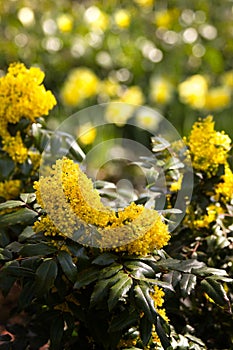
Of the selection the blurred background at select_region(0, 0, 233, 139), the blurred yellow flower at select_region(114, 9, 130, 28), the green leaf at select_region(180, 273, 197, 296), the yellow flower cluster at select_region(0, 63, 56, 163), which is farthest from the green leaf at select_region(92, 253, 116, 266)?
the blurred yellow flower at select_region(114, 9, 130, 28)

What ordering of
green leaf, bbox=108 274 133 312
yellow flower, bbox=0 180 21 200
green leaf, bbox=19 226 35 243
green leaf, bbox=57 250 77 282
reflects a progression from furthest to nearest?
yellow flower, bbox=0 180 21 200
green leaf, bbox=19 226 35 243
green leaf, bbox=57 250 77 282
green leaf, bbox=108 274 133 312

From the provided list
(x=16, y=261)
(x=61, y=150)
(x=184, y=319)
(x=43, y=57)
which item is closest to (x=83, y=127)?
(x=43, y=57)

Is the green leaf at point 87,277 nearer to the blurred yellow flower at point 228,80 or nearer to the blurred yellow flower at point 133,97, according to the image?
the blurred yellow flower at point 133,97

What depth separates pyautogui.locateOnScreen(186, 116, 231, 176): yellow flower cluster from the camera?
7.67 ft

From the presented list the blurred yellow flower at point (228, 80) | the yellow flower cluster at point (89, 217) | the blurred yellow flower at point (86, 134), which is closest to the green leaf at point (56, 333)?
the yellow flower cluster at point (89, 217)

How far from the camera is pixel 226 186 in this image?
2.37 metres

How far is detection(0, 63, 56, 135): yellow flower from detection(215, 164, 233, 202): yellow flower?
770 mm

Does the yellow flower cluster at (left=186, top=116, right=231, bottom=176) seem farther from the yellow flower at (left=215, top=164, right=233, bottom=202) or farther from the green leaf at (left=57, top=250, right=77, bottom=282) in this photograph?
the green leaf at (left=57, top=250, right=77, bottom=282)

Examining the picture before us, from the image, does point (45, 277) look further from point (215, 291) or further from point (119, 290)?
point (215, 291)

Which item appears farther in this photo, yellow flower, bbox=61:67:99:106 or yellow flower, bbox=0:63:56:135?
yellow flower, bbox=61:67:99:106

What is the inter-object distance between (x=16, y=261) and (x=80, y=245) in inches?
8.4

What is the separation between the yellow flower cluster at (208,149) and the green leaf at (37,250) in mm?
763

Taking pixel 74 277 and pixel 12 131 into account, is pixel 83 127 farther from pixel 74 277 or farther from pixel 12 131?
pixel 74 277

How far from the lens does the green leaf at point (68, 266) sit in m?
1.81
